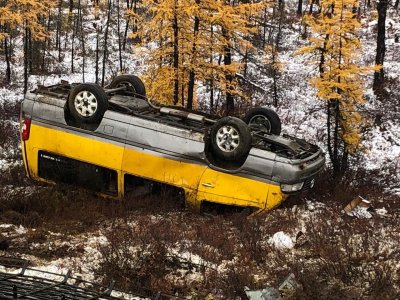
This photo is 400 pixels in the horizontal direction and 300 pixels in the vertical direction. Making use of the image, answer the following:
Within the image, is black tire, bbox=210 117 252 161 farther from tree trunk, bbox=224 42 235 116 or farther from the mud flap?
tree trunk, bbox=224 42 235 116

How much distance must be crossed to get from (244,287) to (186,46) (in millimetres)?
9519

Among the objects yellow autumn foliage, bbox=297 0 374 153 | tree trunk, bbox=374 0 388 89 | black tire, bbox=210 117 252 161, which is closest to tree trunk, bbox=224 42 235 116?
yellow autumn foliage, bbox=297 0 374 153

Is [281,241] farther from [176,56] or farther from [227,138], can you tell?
[176,56]

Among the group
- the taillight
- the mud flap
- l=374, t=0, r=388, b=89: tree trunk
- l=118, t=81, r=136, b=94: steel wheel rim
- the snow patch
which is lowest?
the snow patch

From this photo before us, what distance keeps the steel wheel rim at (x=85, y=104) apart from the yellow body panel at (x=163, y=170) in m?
0.47

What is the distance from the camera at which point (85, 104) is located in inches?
344

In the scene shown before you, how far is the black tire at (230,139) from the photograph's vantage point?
312 inches

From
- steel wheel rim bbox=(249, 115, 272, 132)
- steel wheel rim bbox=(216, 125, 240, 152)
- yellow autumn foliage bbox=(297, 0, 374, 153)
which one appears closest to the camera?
steel wheel rim bbox=(216, 125, 240, 152)

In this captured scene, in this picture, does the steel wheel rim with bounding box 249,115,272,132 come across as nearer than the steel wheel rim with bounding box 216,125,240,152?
No

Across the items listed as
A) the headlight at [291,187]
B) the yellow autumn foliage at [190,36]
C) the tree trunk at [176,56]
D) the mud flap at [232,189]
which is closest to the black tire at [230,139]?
the mud flap at [232,189]

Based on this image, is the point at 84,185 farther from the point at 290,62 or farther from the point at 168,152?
the point at 290,62

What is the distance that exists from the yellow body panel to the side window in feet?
0.33

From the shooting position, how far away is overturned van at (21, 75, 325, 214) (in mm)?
8031

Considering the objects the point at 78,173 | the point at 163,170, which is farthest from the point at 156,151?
the point at 78,173
